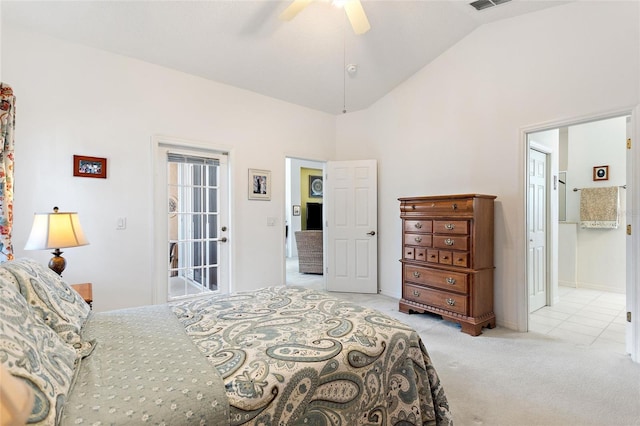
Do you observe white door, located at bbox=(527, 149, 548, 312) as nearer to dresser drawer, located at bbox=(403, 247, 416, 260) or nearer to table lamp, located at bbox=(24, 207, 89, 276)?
dresser drawer, located at bbox=(403, 247, 416, 260)

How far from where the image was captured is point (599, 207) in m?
4.62

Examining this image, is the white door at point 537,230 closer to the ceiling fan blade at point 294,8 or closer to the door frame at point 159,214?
the ceiling fan blade at point 294,8

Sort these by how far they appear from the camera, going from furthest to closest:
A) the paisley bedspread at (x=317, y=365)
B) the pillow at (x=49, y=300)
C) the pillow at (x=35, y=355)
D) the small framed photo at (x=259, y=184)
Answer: the small framed photo at (x=259, y=184)
the pillow at (x=49, y=300)
the paisley bedspread at (x=317, y=365)
the pillow at (x=35, y=355)

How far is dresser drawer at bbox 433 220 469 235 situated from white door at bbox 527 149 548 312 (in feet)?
3.38

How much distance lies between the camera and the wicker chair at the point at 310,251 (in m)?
6.01

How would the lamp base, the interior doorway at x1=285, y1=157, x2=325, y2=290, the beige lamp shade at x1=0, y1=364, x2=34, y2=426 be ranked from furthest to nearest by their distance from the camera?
the interior doorway at x1=285, y1=157, x2=325, y2=290, the lamp base, the beige lamp shade at x1=0, y1=364, x2=34, y2=426

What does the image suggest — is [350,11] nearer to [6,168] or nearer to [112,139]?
[112,139]

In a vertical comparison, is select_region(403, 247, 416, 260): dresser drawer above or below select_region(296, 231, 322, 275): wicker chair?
above

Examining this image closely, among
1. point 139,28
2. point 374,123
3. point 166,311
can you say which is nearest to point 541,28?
point 374,123

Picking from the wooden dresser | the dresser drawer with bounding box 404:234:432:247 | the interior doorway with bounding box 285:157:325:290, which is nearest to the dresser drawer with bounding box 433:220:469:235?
the wooden dresser

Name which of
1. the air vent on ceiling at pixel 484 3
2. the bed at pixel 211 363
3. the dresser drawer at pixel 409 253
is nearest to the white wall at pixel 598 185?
the air vent on ceiling at pixel 484 3

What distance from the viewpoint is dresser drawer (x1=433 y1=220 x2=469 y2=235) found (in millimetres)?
3080

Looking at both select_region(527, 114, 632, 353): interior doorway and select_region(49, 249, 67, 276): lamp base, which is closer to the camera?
select_region(49, 249, 67, 276): lamp base

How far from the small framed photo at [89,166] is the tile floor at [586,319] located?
4.45m
